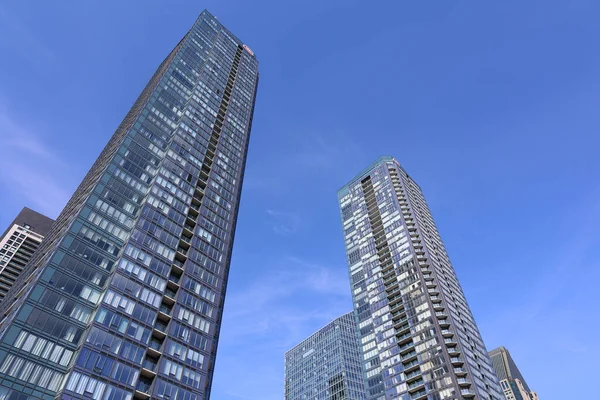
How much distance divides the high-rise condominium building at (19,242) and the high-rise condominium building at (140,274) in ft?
203

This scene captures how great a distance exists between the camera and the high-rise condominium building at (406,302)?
96625 mm

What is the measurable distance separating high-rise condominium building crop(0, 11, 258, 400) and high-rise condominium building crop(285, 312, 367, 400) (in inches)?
3036

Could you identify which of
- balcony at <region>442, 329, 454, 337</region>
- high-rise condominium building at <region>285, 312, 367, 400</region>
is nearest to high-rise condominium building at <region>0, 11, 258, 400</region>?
balcony at <region>442, 329, 454, 337</region>

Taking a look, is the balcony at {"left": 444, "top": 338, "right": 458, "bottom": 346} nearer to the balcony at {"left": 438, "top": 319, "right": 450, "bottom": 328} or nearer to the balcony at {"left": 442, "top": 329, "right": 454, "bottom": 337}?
the balcony at {"left": 442, "top": 329, "right": 454, "bottom": 337}

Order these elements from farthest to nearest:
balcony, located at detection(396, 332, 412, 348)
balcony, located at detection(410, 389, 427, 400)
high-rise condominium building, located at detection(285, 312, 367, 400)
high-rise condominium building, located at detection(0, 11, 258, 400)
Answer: high-rise condominium building, located at detection(285, 312, 367, 400)
balcony, located at detection(396, 332, 412, 348)
balcony, located at detection(410, 389, 427, 400)
high-rise condominium building, located at detection(0, 11, 258, 400)

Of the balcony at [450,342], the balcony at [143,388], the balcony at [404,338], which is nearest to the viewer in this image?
the balcony at [143,388]

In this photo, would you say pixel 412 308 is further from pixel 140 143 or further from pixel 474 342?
pixel 140 143

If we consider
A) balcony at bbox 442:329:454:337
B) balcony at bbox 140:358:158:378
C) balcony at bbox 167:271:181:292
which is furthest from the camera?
balcony at bbox 442:329:454:337

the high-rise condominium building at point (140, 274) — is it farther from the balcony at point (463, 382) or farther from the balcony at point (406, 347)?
the balcony at point (463, 382)

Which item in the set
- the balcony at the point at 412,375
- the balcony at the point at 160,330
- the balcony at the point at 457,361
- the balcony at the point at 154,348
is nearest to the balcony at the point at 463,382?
the balcony at the point at 457,361

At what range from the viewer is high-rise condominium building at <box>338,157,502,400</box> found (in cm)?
9662

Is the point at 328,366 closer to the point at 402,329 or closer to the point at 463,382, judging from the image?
the point at 402,329

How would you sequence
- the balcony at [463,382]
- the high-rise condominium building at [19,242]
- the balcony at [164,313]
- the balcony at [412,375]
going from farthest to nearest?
the high-rise condominium building at [19,242], the balcony at [412,375], the balcony at [463,382], the balcony at [164,313]

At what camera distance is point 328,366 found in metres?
154
